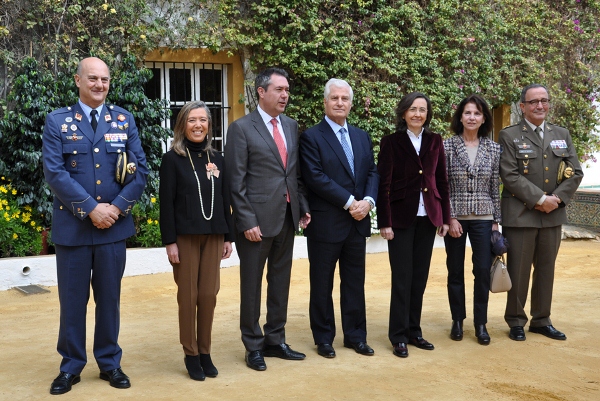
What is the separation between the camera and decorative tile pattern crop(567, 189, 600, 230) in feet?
37.3

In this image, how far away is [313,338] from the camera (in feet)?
18.2

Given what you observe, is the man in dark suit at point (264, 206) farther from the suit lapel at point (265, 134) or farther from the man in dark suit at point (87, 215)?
the man in dark suit at point (87, 215)

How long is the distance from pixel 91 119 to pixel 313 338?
2190 mm

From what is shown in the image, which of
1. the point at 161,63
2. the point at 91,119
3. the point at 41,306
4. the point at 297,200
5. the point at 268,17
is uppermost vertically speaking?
the point at 268,17

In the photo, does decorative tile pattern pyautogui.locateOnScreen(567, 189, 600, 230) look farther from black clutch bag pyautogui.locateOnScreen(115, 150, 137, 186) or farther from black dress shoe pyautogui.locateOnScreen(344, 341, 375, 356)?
black clutch bag pyautogui.locateOnScreen(115, 150, 137, 186)

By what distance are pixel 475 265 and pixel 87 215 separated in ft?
9.36

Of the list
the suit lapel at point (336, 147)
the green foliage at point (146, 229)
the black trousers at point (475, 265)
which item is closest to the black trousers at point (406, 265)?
the black trousers at point (475, 265)

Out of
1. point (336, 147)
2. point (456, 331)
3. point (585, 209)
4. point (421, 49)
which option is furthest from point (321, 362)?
point (585, 209)

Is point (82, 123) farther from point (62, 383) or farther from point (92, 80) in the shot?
point (62, 383)

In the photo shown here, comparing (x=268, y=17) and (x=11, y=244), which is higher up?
(x=268, y=17)

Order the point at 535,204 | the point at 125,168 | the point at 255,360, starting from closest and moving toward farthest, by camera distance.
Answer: the point at 125,168 < the point at 255,360 < the point at 535,204

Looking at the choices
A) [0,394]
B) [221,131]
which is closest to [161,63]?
[221,131]

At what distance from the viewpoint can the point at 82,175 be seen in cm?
453

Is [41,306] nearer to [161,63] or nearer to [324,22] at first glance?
[161,63]
